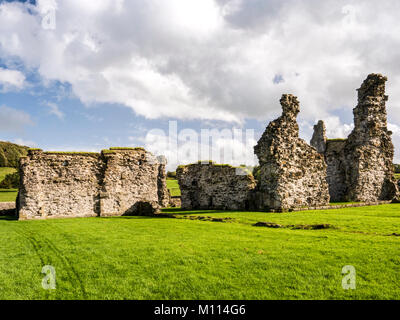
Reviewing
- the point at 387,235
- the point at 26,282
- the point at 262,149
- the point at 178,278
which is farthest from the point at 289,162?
the point at 26,282

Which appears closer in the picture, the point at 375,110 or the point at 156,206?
the point at 156,206

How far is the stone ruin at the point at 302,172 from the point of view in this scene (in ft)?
70.7

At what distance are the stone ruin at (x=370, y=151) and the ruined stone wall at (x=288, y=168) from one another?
15.4 feet

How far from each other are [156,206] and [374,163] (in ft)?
66.1

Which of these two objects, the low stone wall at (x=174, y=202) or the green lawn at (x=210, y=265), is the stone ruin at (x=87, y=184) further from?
the green lawn at (x=210, y=265)

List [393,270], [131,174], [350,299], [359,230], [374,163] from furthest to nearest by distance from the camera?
[374,163], [131,174], [359,230], [393,270], [350,299]

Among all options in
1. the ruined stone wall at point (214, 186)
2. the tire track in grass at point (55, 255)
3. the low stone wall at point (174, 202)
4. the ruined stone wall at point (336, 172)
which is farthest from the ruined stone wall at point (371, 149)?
the tire track in grass at point (55, 255)

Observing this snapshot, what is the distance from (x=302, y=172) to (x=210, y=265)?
681 inches

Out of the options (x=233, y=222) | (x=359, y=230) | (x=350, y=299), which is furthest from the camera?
(x=233, y=222)

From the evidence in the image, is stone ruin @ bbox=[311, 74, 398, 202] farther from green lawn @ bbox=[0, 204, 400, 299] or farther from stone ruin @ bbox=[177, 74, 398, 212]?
green lawn @ bbox=[0, 204, 400, 299]

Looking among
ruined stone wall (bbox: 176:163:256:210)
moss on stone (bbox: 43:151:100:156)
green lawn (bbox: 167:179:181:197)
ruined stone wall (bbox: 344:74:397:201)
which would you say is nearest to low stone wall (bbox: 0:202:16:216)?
moss on stone (bbox: 43:151:100:156)

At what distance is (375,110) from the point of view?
86.2 ft

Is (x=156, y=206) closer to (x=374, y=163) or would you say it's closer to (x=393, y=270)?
(x=393, y=270)
